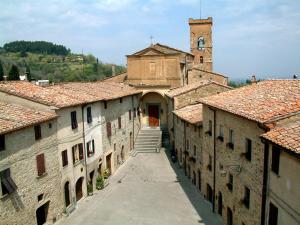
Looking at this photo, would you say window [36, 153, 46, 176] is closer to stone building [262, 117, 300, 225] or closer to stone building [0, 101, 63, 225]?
stone building [0, 101, 63, 225]

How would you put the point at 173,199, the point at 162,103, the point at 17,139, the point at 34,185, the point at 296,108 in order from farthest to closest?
the point at 162,103, the point at 173,199, the point at 34,185, the point at 17,139, the point at 296,108

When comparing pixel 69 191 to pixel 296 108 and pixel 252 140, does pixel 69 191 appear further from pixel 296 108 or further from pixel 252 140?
pixel 296 108

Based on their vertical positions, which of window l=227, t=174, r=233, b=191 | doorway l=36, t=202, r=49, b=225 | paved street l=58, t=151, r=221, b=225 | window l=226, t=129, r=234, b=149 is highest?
window l=226, t=129, r=234, b=149

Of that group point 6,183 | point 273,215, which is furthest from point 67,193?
point 273,215

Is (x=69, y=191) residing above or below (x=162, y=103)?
below

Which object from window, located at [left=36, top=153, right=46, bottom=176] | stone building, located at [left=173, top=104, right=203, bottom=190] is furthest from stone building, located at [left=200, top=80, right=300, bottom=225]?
window, located at [left=36, top=153, right=46, bottom=176]

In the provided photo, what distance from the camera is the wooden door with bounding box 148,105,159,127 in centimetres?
4371

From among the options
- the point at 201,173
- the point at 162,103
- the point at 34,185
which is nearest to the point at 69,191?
the point at 34,185

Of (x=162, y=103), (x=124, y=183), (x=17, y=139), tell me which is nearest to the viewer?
(x=17, y=139)

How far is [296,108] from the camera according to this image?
523 inches

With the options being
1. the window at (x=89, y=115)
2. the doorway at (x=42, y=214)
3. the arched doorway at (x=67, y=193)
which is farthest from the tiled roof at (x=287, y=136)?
the window at (x=89, y=115)

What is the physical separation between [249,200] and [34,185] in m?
12.3

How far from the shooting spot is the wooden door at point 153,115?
4371 cm

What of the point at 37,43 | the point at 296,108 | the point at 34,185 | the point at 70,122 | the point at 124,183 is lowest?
the point at 124,183
